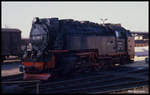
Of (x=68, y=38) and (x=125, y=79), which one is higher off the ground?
(x=68, y=38)

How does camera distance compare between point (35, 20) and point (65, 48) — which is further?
point (35, 20)

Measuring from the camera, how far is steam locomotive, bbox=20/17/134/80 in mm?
12617

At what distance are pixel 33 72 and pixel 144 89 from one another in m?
6.01

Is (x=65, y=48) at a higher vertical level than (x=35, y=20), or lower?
lower

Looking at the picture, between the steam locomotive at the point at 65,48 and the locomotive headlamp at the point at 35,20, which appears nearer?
the steam locomotive at the point at 65,48

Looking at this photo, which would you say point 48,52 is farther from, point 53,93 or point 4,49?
point 4,49

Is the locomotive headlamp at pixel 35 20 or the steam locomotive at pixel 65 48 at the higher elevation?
the locomotive headlamp at pixel 35 20

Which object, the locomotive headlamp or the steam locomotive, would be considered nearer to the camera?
the steam locomotive

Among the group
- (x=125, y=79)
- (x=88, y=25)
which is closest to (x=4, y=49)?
(x=88, y=25)

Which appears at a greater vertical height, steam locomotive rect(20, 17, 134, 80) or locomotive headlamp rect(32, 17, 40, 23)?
locomotive headlamp rect(32, 17, 40, 23)

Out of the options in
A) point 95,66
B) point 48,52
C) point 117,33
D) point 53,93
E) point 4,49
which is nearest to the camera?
point 53,93

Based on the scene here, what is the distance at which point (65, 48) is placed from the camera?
1341 centimetres

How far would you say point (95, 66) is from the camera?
600 inches

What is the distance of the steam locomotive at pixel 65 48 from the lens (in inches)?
497
